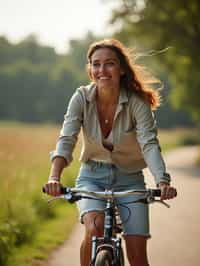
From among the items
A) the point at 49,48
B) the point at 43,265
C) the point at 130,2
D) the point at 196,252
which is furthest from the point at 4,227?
the point at 49,48

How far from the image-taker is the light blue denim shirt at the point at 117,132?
4062 mm

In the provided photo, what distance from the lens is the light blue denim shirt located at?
406 centimetres

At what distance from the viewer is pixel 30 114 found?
6762cm

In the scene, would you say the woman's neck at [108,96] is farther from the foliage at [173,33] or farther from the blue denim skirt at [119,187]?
the foliage at [173,33]

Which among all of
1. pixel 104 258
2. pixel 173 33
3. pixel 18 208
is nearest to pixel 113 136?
pixel 104 258

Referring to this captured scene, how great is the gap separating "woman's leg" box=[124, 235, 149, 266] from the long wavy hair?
2.99ft

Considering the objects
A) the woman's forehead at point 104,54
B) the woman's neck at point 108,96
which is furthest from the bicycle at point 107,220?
the woman's forehead at point 104,54

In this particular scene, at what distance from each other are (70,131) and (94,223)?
64 centimetres

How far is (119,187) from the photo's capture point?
4.19 metres

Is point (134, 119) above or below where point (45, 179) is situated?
below

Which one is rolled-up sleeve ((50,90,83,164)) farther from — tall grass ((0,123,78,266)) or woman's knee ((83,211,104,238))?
tall grass ((0,123,78,266))

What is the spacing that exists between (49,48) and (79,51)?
10.8 m

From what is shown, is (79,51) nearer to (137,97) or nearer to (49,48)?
(49,48)

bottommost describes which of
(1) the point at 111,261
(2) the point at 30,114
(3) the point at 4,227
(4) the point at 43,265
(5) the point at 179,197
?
(1) the point at 111,261
